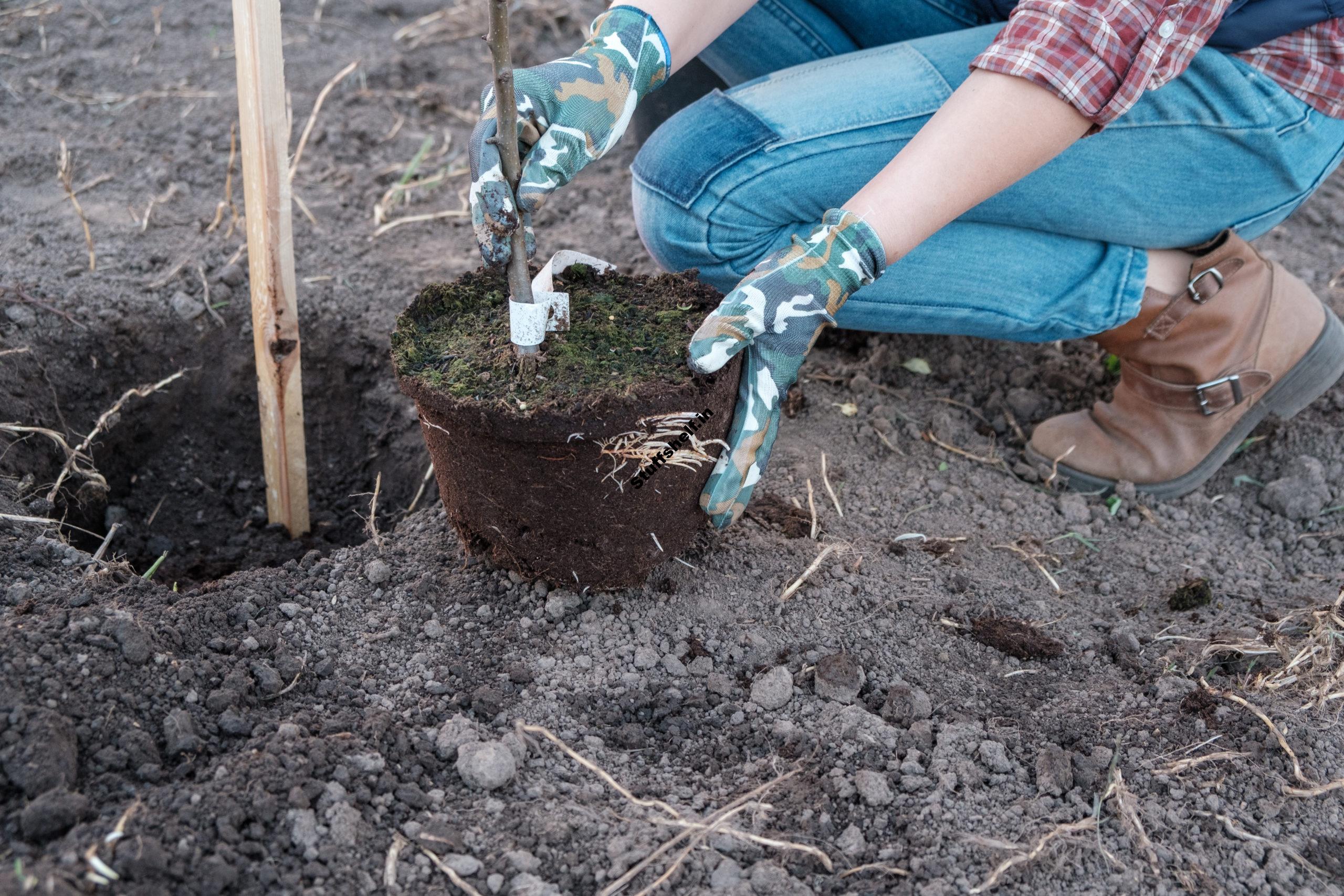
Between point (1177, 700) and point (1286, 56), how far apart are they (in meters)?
1.10

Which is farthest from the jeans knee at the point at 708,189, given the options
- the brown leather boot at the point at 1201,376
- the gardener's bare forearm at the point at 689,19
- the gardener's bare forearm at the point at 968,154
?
the brown leather boot at the point at 1201,376

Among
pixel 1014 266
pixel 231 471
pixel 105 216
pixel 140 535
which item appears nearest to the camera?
pixel 1014 266

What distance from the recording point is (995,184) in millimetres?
1475

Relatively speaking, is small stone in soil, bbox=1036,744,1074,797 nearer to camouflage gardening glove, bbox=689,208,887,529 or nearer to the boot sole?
camouflage gardening glove, bbox=689,208,887,529

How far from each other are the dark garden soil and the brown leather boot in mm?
92

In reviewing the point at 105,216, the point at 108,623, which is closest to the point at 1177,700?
the point at 108,623

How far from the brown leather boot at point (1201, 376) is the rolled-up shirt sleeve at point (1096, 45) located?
0.58 meters

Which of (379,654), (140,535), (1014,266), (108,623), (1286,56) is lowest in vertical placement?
(140,535)

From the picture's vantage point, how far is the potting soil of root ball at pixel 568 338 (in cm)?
137

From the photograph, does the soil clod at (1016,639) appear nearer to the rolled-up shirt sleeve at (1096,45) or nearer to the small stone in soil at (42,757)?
the rolled-up shirt sleeve at (1096,45)

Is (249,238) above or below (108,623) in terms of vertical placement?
above

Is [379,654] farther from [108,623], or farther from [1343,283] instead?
[1343,283]

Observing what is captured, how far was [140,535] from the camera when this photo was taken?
6.65 feet

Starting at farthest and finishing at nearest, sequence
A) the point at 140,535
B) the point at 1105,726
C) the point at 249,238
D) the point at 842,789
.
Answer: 1. the point at 140,535
2. the point at 249,238
3. the point at 1105,726
4. the point at 842,789
